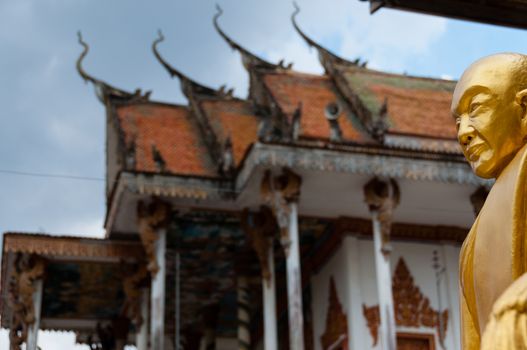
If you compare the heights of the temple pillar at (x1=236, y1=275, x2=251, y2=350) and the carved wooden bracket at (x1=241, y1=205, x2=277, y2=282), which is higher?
the carved wooden bracket at (x1=241, y1=205, x2=277, y2=282)

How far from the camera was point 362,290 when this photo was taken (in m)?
13.0

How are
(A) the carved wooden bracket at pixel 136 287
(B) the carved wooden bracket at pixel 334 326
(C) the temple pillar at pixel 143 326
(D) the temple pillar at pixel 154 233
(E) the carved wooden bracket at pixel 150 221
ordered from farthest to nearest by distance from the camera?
(A) the carved wooden bracket at pixel 136 287 → (C) the temple pillar at pixel 143 326 → (B) the carved wooden bracket at pixel 334 326 → (E) the carved wooden bracket at pixel 150 221 → (D) the temple pillar at pixel 154 233

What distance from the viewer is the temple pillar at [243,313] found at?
13.4 metres

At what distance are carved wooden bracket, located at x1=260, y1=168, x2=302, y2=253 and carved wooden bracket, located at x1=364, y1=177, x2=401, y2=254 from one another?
36.7 inches

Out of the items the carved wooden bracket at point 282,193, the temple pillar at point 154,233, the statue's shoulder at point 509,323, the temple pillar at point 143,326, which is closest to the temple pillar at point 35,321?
the temple pillar at point 143,326

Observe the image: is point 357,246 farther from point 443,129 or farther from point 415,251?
point 443,129

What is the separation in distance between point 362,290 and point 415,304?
0.75 meters

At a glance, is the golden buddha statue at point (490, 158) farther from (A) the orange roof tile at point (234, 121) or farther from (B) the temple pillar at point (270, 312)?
(A) the orange roof tile at point (234, 121)

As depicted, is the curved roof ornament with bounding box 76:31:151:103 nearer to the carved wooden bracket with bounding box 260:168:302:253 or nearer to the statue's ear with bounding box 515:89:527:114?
the carved wooden bracket with bounding box 260:168:302:253

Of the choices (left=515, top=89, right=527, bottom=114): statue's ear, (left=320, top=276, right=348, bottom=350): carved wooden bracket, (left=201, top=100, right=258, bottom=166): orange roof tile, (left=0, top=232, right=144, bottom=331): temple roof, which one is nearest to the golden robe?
(left=515, top=89, right=527, bottom=114): statue's ear

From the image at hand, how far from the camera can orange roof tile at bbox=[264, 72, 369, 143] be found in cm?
1325

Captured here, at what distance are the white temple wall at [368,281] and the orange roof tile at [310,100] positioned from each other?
1479mm

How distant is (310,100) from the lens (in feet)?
45.9

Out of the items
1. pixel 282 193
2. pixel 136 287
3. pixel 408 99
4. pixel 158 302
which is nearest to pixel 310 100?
pixel 408 99
